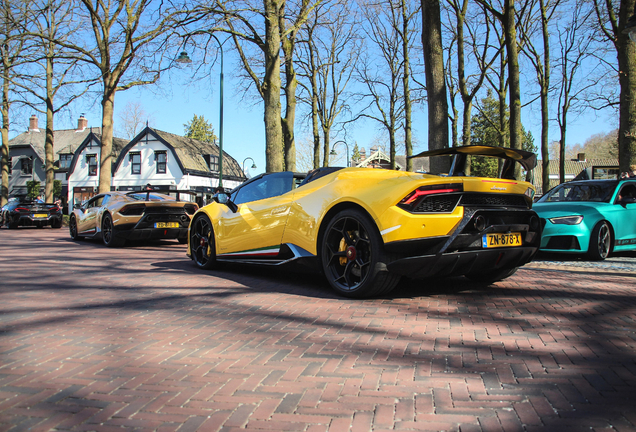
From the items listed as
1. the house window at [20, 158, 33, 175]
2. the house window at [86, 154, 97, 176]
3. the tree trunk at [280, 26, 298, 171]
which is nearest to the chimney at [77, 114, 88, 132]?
the house window at [20, 158, 33, 175]

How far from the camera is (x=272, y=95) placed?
44.1ft

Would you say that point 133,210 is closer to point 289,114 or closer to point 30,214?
point 289,114

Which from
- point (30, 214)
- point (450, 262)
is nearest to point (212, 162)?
point (30, 214)

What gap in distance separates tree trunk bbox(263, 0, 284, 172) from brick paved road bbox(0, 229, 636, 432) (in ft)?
27.6

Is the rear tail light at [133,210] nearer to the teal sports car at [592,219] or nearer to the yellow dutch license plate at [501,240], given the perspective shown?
the teal sports car at [592,219]

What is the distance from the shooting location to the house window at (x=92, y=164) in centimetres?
4800

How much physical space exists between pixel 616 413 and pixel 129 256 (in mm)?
8497

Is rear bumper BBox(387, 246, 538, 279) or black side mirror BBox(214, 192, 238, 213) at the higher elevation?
black side mirror BBox(214, 192, 238, 213)

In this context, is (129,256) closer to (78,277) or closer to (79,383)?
(78,277)

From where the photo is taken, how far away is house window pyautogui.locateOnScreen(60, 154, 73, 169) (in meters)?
52.5

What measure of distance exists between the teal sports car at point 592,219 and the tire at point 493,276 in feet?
9.71

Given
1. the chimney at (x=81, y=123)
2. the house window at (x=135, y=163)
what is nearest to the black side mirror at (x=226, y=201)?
the house window at (x=135, y=163)

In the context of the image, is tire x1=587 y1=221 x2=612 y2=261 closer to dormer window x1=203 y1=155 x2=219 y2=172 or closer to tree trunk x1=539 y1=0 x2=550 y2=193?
tree trunk x1=539 y1=0 x2=550 y2=193

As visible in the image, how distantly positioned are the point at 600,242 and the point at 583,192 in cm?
135
